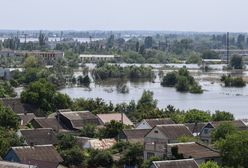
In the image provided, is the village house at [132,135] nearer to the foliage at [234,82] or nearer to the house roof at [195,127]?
the house roof at [195,127]

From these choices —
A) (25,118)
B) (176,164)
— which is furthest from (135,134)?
(176,164)

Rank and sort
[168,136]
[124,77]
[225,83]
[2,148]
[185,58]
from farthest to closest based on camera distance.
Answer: [185,58] < [124,77] < [225,83] < [168,136] < [2,148]

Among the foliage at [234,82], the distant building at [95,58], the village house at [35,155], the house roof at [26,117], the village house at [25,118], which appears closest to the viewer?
the village house at [35,155]

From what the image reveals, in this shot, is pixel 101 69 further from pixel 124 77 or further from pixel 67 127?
pixel 67 127

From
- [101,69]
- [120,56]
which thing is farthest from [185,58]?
[101,69]

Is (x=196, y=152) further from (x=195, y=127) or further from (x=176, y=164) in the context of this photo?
(x=195, y=127)

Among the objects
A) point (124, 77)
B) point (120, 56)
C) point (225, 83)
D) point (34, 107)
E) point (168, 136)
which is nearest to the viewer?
point (168, 136)

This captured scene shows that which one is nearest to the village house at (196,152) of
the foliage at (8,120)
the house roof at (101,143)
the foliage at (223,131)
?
the foliage at (223,131)
